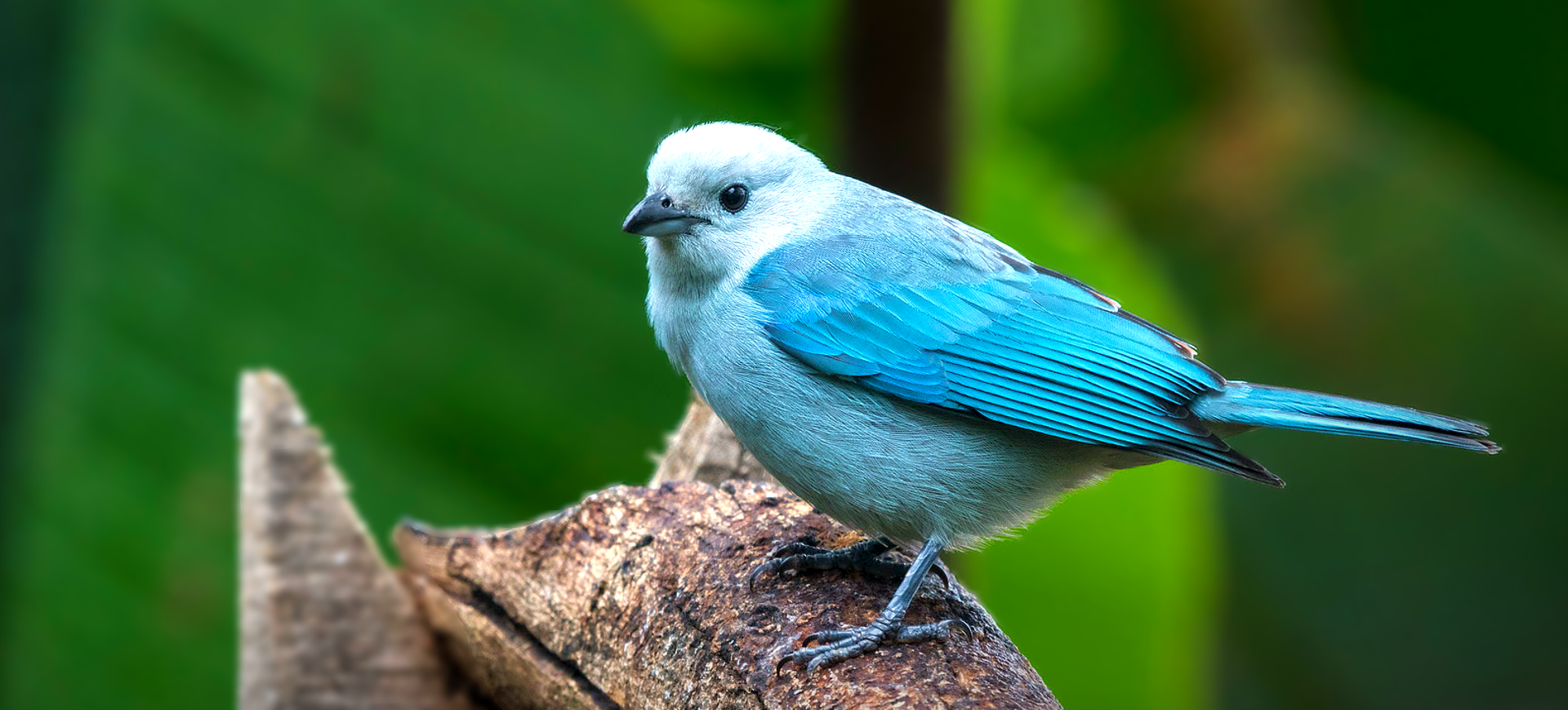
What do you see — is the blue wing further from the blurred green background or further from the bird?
the blurred green background

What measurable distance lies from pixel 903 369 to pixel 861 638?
2.02 feet

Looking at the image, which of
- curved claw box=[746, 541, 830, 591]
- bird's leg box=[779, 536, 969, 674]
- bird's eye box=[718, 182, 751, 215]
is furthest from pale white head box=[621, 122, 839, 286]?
bird's leg box=[779, 536, 969, 674]

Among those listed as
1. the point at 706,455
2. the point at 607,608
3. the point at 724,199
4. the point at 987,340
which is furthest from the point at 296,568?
the point at 987,340

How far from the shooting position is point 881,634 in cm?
280

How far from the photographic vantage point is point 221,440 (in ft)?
14.6

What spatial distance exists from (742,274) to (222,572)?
2.13 m

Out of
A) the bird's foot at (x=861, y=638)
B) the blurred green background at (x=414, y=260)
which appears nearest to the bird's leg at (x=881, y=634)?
the bird's foot at (x=861, y=638)

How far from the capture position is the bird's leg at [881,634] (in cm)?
269

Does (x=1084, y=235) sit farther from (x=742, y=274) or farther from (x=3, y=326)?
(x=3, y=326)

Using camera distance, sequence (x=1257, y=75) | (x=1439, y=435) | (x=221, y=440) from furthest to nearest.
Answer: (x=1257, y=75) < (x=221, y=440) < (x=1439, y=435)

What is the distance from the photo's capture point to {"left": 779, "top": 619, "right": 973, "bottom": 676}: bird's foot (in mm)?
2688

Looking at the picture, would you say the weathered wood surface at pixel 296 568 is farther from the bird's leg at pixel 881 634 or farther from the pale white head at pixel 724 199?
the bird's leg at pixel 881 634

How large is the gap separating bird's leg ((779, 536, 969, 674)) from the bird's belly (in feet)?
0.49

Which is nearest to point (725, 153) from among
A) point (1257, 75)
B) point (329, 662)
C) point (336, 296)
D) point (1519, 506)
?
point (329, 662)
